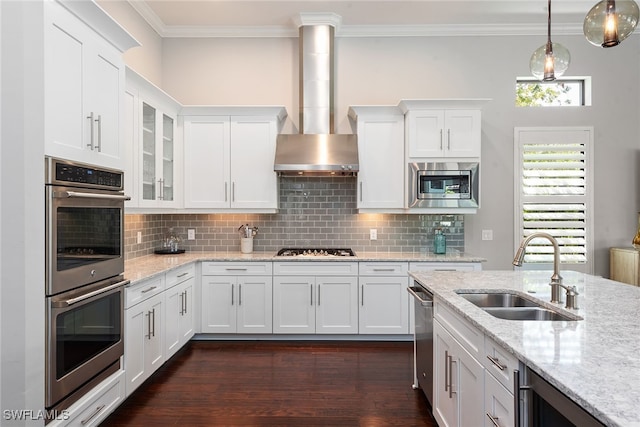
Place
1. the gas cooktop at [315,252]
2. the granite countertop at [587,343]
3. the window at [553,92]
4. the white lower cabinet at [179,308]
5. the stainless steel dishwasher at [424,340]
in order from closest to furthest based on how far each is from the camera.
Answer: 1. the granite countertop at [587,343]
2. the stainless steel dishwasher at [424,340]
3. the white lower cabinet at [179,308]
4. the gas cooktop at [315,252]
5. the window at [553,92]

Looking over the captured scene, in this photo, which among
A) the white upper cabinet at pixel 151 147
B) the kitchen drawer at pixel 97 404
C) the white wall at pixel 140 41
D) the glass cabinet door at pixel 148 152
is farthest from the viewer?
the white wall at pixel 140 41

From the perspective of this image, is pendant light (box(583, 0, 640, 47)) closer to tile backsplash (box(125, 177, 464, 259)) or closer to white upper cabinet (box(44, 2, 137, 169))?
white upper cabinet (box(44, 2, 137, 169))

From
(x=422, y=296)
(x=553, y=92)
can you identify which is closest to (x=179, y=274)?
(x=422, y=296)

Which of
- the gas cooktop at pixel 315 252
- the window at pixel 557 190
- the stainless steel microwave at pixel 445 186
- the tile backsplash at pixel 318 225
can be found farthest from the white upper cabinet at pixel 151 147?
the window at pixel 557 190

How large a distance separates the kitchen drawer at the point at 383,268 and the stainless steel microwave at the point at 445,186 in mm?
644

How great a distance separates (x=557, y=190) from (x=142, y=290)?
174 inches

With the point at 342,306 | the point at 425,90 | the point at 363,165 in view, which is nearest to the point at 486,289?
the point at 342,306

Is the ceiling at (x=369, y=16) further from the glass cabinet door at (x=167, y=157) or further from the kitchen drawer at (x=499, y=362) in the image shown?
the kitchen drawer at (x=499, y=362)

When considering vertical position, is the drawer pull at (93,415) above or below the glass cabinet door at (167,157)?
below

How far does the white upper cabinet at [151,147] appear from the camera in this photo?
10.6 feet

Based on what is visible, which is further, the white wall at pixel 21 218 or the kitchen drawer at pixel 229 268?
the kitchen drawer at pixel 229 268

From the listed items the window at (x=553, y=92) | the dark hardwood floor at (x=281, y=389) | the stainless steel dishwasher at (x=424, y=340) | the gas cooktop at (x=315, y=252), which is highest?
the window at (x=553, y=92)

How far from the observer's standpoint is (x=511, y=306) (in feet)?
7.52

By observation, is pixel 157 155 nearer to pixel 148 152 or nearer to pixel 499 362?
pixel 148 152
